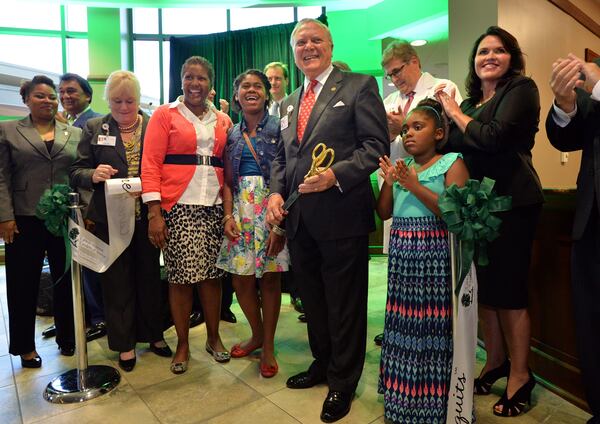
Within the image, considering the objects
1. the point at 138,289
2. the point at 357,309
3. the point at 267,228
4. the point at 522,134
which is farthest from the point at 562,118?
the point at 138,289

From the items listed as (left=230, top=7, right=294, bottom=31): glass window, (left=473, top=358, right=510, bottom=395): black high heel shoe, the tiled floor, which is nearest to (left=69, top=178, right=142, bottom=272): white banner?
the tiled floor

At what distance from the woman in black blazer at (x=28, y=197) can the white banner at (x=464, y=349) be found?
7.49 feet

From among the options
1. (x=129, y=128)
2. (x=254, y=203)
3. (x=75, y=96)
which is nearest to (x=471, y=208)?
(x=254, y=203)

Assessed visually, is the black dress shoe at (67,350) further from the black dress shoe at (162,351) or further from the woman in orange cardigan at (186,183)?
the woman in orange cardigan at (186,183)

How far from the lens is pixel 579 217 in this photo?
5.49 feet

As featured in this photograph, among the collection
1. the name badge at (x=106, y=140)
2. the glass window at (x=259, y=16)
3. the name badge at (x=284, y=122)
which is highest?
the glass window at (x=259, y=16)

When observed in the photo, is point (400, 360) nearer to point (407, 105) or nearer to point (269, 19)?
point (407, 105)

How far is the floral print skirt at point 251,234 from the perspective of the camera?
231 centimetres

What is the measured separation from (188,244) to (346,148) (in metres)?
1.08

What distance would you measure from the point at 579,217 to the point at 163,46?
776 cm

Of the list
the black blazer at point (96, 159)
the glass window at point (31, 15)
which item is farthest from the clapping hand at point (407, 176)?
the glass window at point (31, 15)

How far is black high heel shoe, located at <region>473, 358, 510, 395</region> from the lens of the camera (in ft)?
6.93

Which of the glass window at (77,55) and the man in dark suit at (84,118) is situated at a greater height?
the glass window at (77,55)

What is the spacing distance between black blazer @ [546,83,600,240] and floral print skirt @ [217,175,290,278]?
1.40m
